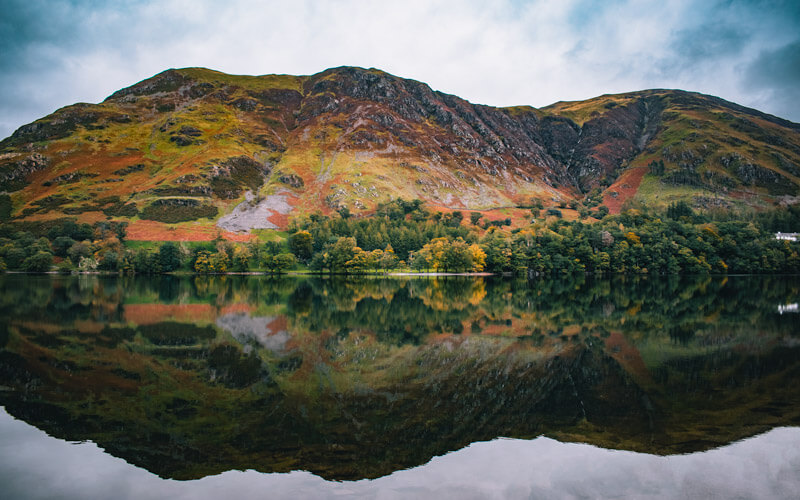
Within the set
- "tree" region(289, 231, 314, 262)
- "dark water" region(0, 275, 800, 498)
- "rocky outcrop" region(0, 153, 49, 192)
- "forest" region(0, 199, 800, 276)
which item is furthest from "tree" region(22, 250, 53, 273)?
"dark water" region(0, 275, 800, 498)

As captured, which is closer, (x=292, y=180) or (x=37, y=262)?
(x=37, y=262)

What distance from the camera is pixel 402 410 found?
13.6 m

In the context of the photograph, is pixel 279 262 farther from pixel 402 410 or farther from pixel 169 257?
pixel 402 410

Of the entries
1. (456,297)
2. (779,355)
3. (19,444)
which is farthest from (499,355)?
(456,297)

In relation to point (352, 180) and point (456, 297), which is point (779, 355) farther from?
point (352, 180)

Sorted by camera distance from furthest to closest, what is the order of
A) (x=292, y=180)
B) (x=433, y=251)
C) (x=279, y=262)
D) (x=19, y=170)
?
1. (x=292, y=180)
2. (x=19, y=170)
3. (x=433, y=251)
4. (x=279, y=262)

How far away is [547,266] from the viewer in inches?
4456

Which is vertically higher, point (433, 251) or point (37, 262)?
point (433, 251)

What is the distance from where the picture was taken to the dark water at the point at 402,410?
31.2ft

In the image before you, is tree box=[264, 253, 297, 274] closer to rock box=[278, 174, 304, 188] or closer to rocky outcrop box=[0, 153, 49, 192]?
rock box=[278, 174, 304, 188]

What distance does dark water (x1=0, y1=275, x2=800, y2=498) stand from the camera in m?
9.52

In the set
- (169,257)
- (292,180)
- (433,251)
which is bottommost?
(169,257)

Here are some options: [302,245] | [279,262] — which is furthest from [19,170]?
[279,262]

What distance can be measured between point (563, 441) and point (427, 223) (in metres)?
134
